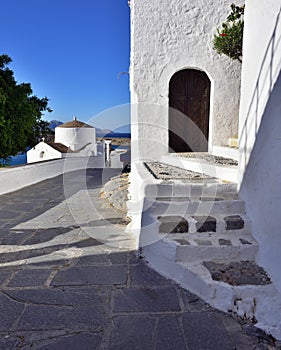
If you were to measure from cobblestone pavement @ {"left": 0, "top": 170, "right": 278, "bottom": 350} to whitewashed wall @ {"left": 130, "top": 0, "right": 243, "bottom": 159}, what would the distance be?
3100 mm

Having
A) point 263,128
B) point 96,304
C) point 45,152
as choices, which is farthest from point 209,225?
point 45,152

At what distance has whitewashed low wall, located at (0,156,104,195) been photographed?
7.86 m

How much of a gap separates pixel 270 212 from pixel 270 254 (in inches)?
16.5

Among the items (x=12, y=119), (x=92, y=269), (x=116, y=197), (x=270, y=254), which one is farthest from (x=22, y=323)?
(x=12, y=119)

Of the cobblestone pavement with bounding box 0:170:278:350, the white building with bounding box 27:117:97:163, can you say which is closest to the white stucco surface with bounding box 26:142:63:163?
the white building with bounding box 27:117:97:163

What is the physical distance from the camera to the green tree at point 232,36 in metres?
5.41

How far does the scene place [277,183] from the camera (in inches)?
96.9

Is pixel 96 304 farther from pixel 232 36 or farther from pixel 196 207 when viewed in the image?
pixel 232 36

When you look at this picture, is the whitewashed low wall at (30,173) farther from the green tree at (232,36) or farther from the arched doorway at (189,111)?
the green tree at (232,36)

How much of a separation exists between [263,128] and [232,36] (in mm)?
3631

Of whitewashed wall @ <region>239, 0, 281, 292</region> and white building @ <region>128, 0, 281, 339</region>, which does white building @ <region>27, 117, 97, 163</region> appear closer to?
white building @ <region>128, 0, 281, 339</region>

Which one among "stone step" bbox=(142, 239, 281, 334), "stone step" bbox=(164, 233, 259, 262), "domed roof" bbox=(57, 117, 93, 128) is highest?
"domed roof" bbox=(57, 117, 93, 128)

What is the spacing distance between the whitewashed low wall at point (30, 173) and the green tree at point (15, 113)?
0.86 meters

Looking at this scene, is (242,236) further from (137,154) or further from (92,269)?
(137,154)
